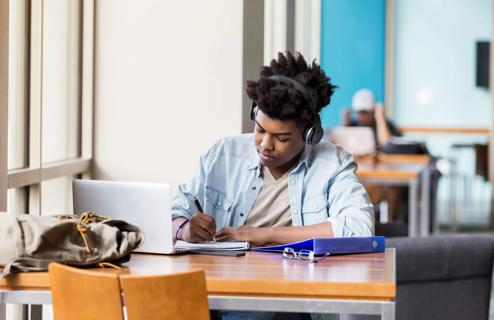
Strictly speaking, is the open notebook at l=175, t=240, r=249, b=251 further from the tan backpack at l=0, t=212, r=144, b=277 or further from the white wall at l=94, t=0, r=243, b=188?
the white wall at l=94, t=0, r=243, b=188

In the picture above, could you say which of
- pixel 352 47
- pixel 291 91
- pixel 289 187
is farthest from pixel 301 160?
pixel 352 47

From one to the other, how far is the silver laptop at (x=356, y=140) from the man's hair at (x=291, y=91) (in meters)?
4.34

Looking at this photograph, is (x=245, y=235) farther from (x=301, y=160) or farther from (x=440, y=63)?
(x=440, y=63)

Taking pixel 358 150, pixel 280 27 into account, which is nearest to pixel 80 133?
pixel 280 27

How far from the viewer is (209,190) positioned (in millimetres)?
3168

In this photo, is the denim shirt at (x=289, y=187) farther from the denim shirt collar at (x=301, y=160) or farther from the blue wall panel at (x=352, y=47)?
the blue wall panel at (x=352, y=47)

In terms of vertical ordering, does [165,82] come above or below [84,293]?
above

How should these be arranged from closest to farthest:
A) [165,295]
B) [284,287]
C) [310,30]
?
1. [165,295]
2. [284,287]
3. [310,30]

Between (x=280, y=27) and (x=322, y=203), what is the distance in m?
1.43

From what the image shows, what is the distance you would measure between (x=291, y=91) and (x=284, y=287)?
953mm

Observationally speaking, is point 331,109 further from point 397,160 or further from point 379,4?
point 397,160

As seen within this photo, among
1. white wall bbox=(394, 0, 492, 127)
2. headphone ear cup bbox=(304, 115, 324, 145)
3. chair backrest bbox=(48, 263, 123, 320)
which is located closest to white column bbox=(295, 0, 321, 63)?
headphone ear cup bbox=(304, 115, 324, 145)

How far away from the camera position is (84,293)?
210 cm

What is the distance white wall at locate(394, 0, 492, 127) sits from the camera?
12.2m
